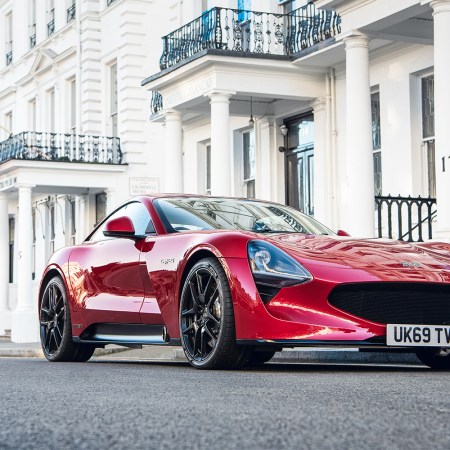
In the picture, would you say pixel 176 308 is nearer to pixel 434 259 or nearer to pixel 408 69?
pixel 434 259

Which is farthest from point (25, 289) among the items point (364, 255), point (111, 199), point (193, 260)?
point (364, 255)

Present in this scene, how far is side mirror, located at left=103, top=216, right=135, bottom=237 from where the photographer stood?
27.7 feet

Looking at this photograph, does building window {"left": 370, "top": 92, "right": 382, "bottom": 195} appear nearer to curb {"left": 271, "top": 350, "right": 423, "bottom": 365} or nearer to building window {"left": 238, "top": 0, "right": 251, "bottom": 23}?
building window {"left": 238, "top": 0, "right": 251, "bottom": 23}

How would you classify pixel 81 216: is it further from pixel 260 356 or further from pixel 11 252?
pixel 260 356

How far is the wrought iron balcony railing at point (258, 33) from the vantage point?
63.9 feet

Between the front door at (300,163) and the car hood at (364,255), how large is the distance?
1352 cm

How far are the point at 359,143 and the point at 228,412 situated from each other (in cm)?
1166

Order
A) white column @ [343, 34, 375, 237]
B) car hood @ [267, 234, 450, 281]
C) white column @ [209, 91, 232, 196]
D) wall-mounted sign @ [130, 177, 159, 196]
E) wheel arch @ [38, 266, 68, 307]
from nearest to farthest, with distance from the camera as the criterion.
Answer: car hood @ [267, 234, 450, 281] → wheel arch @ [38, 266, 68, 307] → white column @ [343, 34, 375, 237] → white column @ [209, 91, 232, 196] → wall-mounted sign @ [130, 177, 159, 196]

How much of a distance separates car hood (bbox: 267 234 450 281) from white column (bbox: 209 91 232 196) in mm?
11624

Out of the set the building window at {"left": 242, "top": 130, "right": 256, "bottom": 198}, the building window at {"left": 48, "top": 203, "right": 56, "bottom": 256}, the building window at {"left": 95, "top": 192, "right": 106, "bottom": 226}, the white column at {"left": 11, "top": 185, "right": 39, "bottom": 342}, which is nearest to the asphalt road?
the building window at {"left": 242, "top": 130, "right": 256, "bottom": 198}

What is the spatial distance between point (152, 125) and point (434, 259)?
22.3 meters

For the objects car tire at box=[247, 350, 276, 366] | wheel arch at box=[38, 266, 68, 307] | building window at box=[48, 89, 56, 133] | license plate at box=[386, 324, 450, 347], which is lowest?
car tire at box=[247, 350, 276, 366]

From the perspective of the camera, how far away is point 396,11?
1447 cm

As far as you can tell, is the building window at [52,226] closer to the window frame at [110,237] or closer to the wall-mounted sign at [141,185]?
the wall-mounted sign at [141,185]
